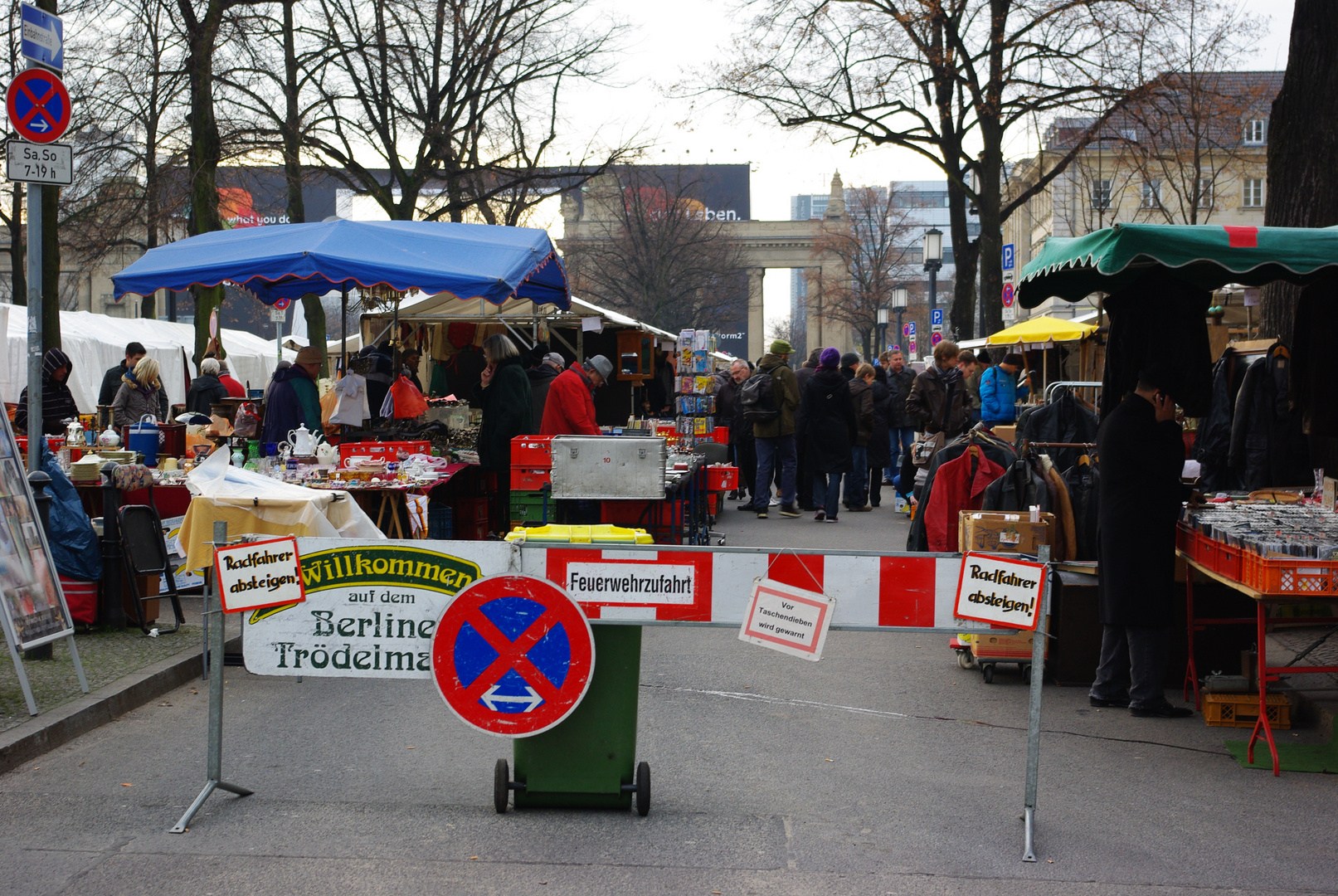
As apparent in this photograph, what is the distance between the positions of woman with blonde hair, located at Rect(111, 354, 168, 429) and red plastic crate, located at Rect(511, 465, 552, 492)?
15.1 ft

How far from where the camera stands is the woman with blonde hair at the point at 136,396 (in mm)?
12922

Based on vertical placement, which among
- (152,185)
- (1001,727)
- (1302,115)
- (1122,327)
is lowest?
(1001,727)

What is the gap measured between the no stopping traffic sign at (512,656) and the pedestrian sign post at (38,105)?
4.42m

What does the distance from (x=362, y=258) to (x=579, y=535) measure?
6.21m

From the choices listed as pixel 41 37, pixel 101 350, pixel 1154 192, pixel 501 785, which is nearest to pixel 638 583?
pixel 501 785

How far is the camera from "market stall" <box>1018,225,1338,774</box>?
5.57 meters

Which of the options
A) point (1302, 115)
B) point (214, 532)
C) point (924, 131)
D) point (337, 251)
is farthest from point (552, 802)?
point (924, 131)

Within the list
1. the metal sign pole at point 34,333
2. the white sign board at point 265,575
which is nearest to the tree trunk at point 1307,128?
the white sign board at point 265,575

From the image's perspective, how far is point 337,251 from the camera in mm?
10242

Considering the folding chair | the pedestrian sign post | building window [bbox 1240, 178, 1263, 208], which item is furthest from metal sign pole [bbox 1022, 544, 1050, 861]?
building window [bbox 1240, 178, 1263, 208]

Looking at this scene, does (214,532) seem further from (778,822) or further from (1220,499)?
(1220,499)

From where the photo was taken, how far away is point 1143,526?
6.29 meters

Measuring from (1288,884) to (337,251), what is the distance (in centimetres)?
849

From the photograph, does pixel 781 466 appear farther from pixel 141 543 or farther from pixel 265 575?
pixel 265 575
